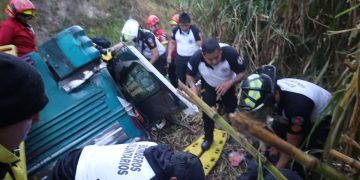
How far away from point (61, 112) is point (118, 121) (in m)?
0.58

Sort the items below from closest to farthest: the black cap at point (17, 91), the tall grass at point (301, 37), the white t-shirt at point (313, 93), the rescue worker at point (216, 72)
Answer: the black cap at point (17, 91) → the tall grass at point (301, 37) → the white t-shirt at point (313, 93) → the rescue worker at point (216, 72)

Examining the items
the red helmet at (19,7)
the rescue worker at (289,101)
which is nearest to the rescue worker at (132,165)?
the rescue worker at (289,101)

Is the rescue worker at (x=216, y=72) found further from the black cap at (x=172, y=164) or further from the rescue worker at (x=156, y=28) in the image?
the rescue worker at (x=156, y=28)

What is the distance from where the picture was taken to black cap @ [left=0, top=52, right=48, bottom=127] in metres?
1.00

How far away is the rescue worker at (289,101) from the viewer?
2.55 m

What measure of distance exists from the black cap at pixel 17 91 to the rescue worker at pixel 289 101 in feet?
5.66

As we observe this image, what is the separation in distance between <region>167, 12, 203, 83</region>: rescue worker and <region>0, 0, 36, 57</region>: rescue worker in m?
2.21

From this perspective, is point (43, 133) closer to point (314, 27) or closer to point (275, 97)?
point (275, 97)

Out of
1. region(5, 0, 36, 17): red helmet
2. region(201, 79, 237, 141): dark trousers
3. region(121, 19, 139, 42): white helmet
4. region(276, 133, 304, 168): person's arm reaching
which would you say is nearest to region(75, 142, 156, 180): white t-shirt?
region(276, 133, 304, 168): person's arm reaching

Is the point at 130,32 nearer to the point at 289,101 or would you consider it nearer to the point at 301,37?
the point at 301,37

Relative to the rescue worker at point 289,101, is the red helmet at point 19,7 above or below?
above

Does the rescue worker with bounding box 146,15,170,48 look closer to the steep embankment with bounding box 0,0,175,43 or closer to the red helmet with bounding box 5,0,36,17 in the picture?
the red helmet with bounding box 5,0,36,17

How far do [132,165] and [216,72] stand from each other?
199 cm

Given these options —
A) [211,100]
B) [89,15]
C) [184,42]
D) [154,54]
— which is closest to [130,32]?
[154,54]
